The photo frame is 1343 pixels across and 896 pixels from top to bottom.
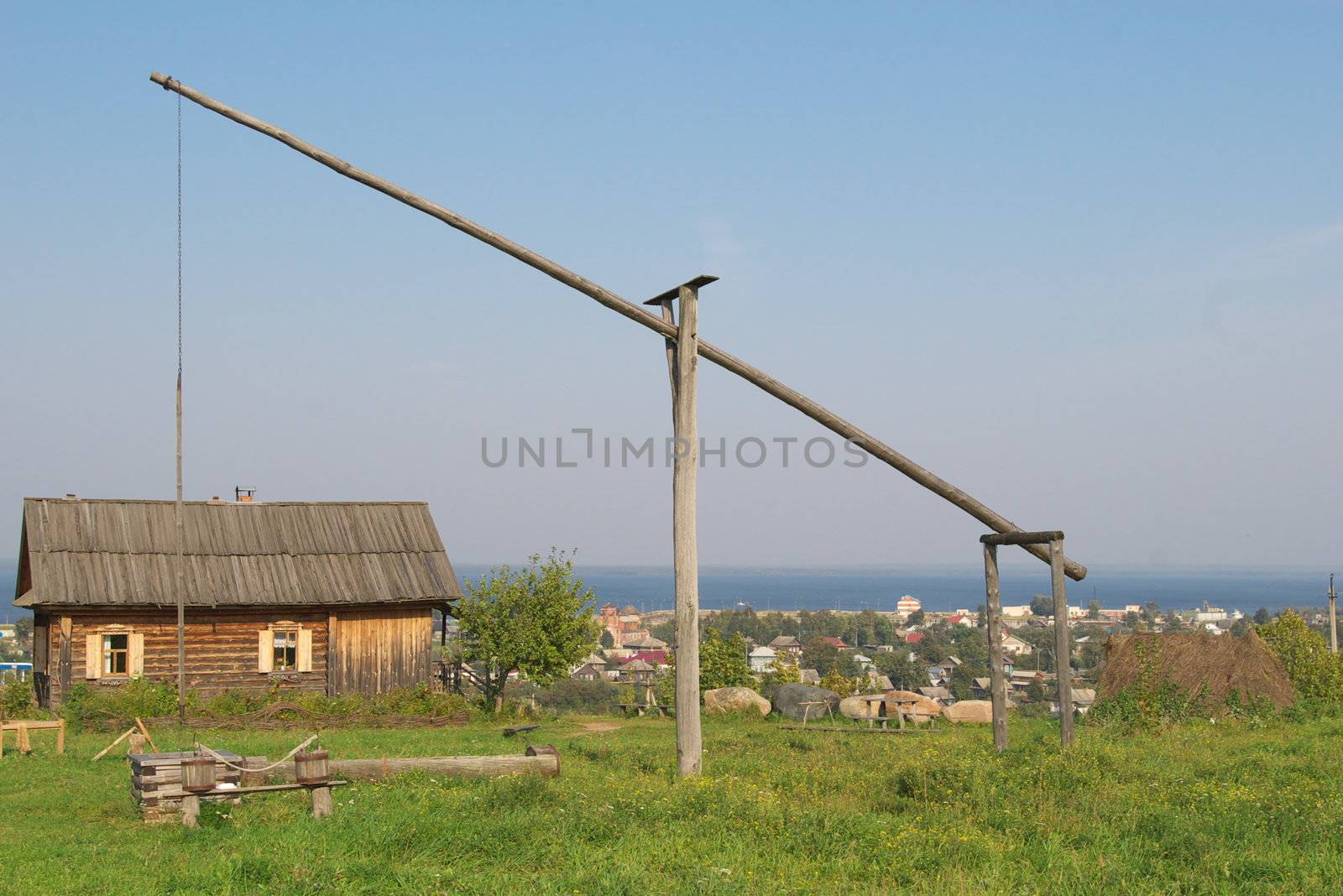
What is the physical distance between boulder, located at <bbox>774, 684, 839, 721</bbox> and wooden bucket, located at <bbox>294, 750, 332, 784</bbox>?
51.5 feet

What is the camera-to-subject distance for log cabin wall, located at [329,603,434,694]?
28156 millimetres

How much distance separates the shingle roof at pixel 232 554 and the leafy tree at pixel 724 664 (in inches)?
276

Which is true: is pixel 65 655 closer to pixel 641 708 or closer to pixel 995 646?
pixel 641 708

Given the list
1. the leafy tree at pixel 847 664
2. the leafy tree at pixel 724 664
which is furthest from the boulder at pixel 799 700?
the leafy tree at pixel 847 664

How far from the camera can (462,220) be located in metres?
14.5

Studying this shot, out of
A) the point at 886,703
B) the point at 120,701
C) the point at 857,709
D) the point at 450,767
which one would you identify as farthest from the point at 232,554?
the point at 450,767

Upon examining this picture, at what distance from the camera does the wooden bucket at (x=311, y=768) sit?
11.5 metres

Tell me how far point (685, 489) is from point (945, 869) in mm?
6376

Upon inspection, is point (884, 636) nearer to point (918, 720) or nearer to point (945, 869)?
point (918, 720)

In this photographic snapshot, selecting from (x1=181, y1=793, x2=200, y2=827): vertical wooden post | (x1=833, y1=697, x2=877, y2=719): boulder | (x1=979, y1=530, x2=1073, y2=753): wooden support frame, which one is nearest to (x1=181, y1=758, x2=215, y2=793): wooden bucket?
(x1=181, y1=793, x2=200, y2=827): vertical wooden post

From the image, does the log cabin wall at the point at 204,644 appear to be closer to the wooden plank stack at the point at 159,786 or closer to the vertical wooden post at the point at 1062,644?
the wooden plank stack at the point at 159,786

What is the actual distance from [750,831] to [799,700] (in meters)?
16.3

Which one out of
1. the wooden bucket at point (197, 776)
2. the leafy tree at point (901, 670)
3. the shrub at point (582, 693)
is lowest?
the leafy tree at point (901, 670)

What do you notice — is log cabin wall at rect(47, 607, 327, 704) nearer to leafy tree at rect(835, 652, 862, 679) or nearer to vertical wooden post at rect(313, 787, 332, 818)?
vertical wooden post at rect(313, 787, 332, 818)
